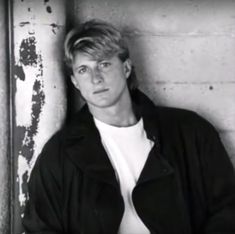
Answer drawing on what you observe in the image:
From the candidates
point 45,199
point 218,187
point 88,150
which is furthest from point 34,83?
point 218,187

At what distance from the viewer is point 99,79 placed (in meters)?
2.17

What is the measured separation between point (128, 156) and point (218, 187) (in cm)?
38

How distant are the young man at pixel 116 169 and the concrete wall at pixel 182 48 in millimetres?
186

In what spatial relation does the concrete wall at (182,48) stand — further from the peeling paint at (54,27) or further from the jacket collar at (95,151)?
the jacket collar at (95,151)

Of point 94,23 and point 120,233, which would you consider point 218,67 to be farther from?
point 120,233

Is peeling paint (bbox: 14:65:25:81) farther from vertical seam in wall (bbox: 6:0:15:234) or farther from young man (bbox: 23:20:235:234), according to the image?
young man (bbox: 23:20:235:234)

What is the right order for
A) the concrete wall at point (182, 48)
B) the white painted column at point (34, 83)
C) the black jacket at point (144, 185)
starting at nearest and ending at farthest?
the black jacket at point (144, 185) < the white painted column at point (34, 83) < the concrete wall at point (182, 48)

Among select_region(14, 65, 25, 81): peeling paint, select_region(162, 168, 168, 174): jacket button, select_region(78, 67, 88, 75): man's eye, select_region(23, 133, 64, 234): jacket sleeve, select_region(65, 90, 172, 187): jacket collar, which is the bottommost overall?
select_region(23, 133, 64, 234): jacket sleeve

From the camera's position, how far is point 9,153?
232cm

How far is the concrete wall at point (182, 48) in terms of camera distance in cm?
242

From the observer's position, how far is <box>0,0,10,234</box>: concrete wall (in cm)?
227

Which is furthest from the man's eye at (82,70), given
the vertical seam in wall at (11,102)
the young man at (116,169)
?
the vertical seam in wall at (11,102)

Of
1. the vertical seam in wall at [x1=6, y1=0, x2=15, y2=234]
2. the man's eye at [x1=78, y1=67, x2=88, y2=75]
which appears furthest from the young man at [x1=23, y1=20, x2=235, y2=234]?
the vertical seam in wall at [x1=6, y1=0, x2=15, y2=234]

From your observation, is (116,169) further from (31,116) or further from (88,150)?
(31,116)
